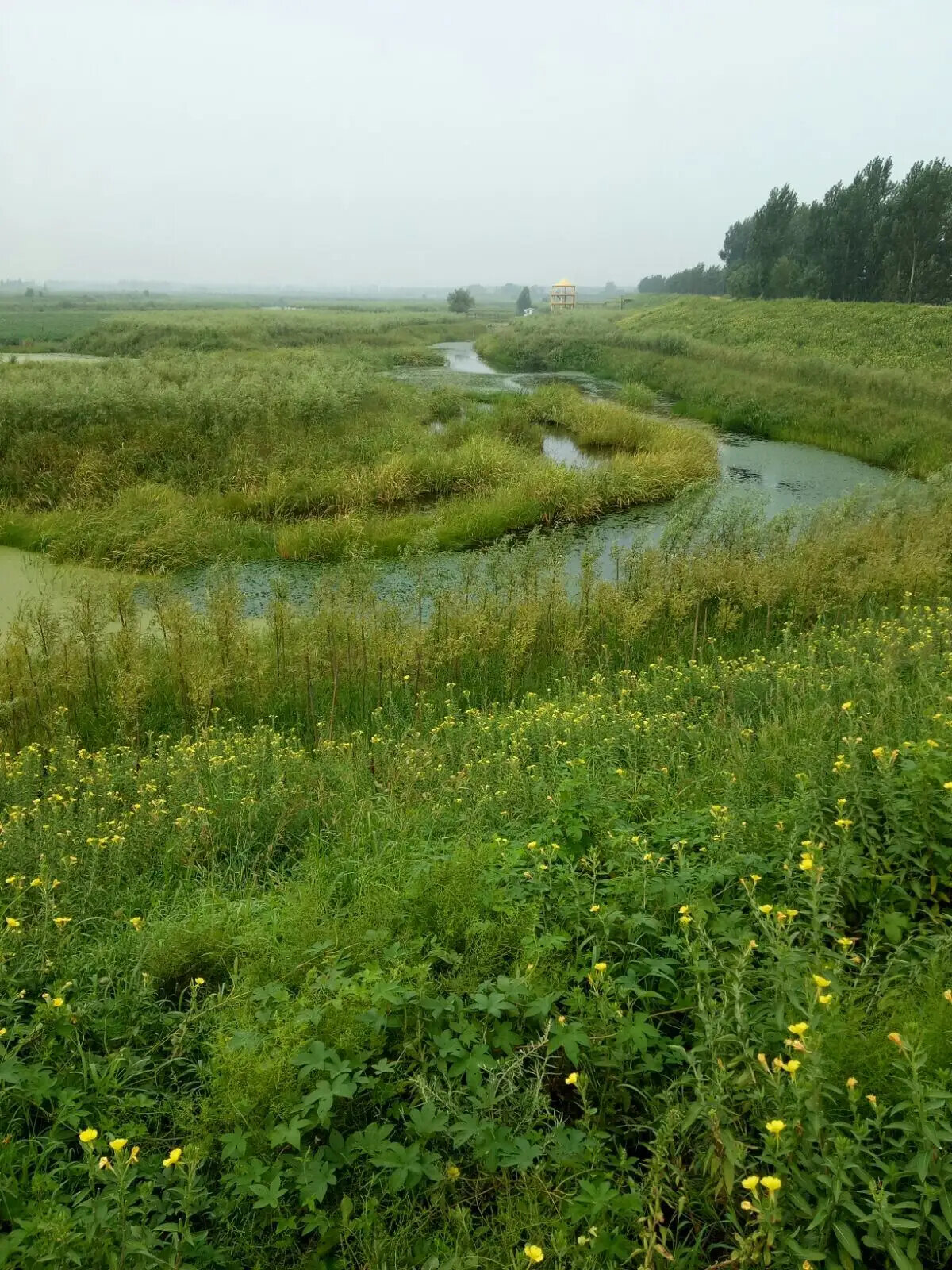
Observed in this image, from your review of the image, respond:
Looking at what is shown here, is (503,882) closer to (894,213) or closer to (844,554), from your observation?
(844,554)

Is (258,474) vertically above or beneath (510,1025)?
beneath

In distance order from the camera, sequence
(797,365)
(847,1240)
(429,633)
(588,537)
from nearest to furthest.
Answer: (847,1240), (429,633), (588,537), (797,365)

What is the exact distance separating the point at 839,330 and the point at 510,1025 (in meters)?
29.7

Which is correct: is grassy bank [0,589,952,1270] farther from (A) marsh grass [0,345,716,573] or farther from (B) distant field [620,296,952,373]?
(B) distant field [620,296,952,373]

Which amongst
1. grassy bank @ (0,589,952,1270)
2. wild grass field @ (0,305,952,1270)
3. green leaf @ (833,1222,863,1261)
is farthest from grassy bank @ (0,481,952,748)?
green leaf @ (833,1222,863,1261)

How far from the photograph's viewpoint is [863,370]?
790 inches

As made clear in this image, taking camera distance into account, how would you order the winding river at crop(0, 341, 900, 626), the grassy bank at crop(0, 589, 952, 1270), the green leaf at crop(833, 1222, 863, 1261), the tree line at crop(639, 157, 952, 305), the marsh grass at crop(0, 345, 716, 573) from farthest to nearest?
the tree line at crop(639, 157, 952, 305) < the marsh grass at crop(0, 345, 716, 573) < the winding river at crop(0, 341, 900, 626) < the grassy bank at crop(0, 589, 952, 1270) < the green leaf at crop(833, 1222, 863, 1261)

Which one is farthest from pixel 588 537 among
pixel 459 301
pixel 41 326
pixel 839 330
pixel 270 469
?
pixel 459 301

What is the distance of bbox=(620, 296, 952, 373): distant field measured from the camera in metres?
22.6

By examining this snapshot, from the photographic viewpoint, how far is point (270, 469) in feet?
42.6

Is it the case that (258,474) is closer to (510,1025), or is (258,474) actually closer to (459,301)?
(510,1025)

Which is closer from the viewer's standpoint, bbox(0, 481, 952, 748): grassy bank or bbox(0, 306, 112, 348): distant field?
bbox(0, 481, 952, 748): grassy bank

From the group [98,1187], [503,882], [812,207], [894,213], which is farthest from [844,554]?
[812,207]

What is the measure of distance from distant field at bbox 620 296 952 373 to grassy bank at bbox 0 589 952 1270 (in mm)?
21233
